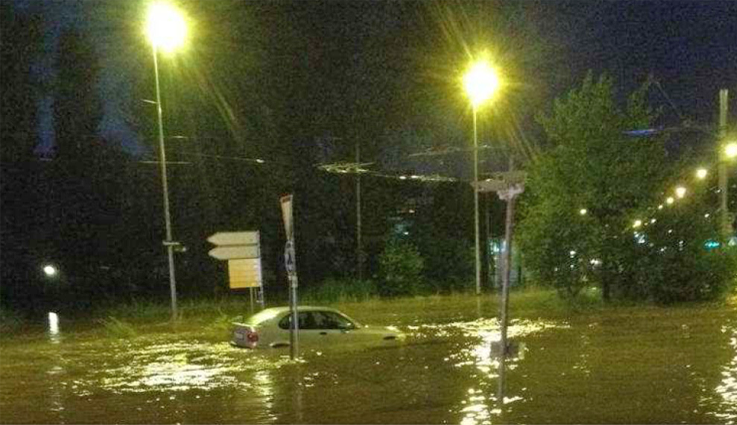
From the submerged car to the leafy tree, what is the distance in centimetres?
1126

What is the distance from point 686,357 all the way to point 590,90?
545 inches

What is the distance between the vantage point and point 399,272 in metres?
40.0

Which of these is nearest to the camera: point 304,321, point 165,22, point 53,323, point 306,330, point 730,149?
point 306,330

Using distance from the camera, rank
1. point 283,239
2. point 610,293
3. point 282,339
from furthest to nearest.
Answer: point 283,239 < point 610,293 < point 282,339

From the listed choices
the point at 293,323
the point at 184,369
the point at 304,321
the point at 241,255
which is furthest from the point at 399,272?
the point at 184,369

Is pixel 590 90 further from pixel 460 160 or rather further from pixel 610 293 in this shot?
pixel 460 160

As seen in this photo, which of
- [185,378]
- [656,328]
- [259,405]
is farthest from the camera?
[656,328]

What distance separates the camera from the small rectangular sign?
71.3 ft

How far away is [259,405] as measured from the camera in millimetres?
12336

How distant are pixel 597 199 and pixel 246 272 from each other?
1287 cm

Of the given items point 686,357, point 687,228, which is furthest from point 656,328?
point 687,228

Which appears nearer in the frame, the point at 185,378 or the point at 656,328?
the point at 185,378

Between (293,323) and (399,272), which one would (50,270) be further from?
(293,323)

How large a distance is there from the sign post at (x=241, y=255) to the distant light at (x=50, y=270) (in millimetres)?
25691
